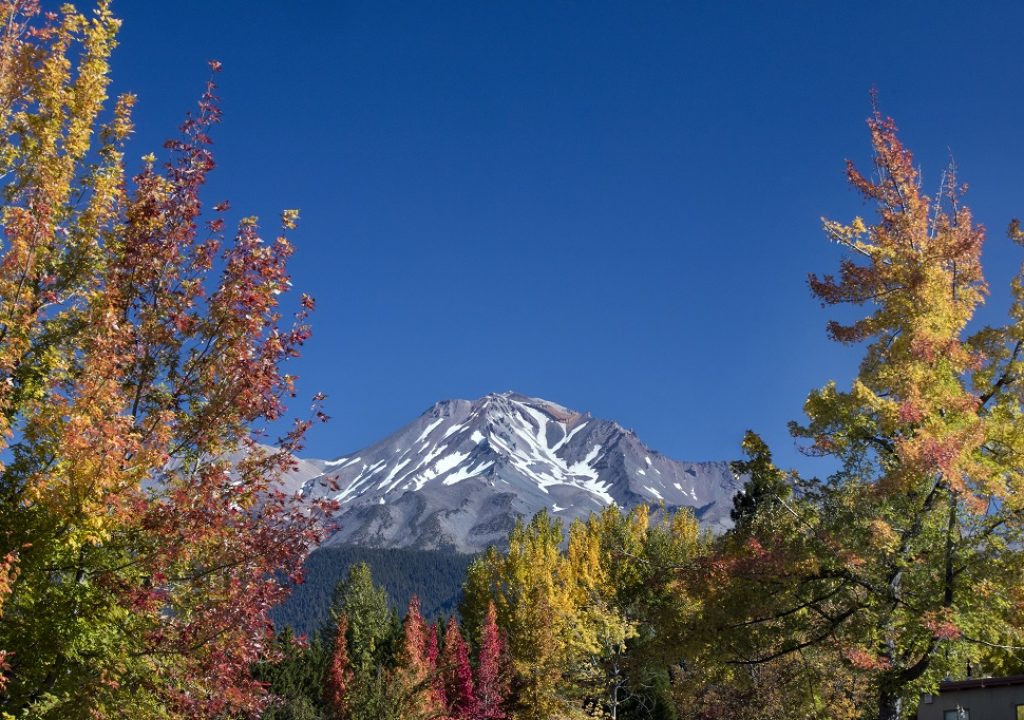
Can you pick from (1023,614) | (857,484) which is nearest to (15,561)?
→ (857,484)

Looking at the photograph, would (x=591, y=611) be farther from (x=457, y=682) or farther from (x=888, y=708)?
(x=888, y=708)

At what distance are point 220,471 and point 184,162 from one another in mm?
3458

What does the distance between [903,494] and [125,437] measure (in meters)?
11.0

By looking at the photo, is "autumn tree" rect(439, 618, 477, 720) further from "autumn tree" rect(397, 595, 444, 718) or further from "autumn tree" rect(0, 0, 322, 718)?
"autumn tree" rect(0, 0, 322, 718)

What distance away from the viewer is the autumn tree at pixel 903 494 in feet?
43.4

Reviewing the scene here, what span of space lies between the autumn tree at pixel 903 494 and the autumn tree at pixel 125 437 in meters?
8.77

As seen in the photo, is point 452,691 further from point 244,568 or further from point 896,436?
point 244,568

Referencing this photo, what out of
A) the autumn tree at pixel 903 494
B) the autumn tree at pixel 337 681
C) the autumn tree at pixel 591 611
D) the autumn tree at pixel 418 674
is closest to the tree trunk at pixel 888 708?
the autumn tree at pixel 903 494

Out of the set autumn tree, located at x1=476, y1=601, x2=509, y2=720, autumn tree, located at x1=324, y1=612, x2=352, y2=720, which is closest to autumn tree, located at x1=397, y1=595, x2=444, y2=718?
autumn tree, located at x1=476, y1=601, x2=509, y2=720

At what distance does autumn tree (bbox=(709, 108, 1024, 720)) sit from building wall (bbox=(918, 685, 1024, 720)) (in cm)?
1015

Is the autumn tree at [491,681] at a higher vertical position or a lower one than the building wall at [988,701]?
higher

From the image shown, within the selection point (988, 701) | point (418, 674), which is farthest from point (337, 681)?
point (988, 701)

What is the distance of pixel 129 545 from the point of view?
855cm

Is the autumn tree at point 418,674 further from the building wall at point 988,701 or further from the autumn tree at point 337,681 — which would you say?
the building wall at point 988,701
